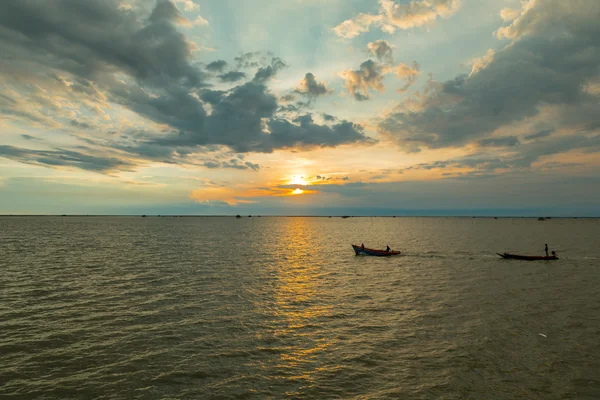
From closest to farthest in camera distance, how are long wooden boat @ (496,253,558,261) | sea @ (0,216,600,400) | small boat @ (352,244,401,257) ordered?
1. sea @ (0,216,600,400)
2. long wooden boat @ (496,253,558,261)
3. small boat @ (352,244,401,257)

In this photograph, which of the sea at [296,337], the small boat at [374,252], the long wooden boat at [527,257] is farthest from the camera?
the small boat at [374,252]

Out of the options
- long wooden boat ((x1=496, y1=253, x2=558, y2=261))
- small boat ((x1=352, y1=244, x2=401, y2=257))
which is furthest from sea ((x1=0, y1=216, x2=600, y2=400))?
small boat ((x1=352, y1=244, x2=401, y2=257))

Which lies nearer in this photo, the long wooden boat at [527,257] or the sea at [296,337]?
the sea at [296,337]

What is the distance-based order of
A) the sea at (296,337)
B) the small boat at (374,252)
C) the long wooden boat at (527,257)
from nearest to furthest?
the sea at (296,337), the long wooden boat at (527,257), the small boat at (374,252)

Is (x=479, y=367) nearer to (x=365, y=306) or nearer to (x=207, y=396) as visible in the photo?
(x=365, y=306)

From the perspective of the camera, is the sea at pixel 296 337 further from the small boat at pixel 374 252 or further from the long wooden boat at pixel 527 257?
the small boat at pixel 374 252

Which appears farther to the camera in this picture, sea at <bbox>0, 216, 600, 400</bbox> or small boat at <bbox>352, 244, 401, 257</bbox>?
small boat at <bbox>352, 244, 401, 257</bbox>

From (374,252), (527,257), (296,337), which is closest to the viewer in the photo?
(296,337)

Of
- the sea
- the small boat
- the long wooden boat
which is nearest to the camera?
the sea

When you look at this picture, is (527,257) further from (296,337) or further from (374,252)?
(296,337)

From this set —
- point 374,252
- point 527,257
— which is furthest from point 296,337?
point 527,257

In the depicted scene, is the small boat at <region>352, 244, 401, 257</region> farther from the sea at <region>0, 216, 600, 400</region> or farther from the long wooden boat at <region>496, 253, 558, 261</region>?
the sea at <region>0, 216, 600, 400</region>

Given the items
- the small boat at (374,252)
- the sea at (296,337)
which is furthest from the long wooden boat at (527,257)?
the small boat at (374,252)

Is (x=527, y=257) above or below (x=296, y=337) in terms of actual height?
above
